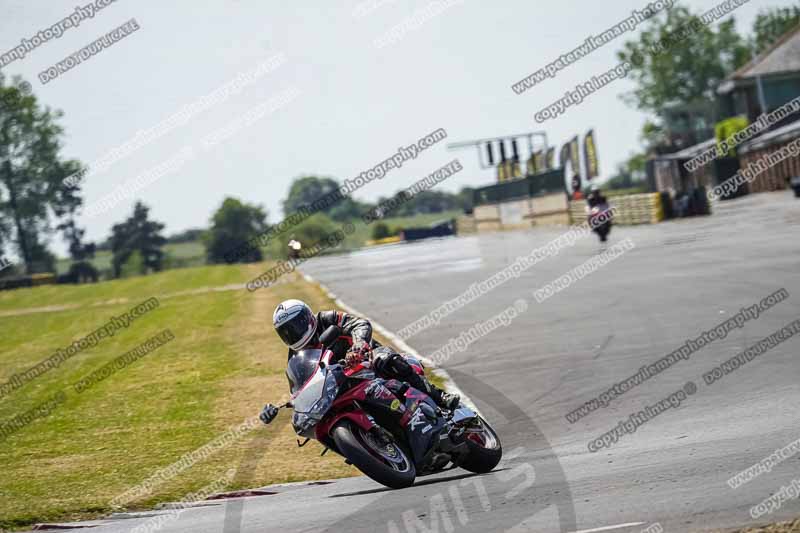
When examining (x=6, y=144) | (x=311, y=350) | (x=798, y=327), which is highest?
(x=6, y=144)

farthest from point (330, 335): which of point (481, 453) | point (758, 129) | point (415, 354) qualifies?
point (758, 129)

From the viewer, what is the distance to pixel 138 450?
12.8 metres

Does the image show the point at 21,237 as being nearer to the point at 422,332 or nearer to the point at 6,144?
the point at 6,144

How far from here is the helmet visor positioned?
8781 mm

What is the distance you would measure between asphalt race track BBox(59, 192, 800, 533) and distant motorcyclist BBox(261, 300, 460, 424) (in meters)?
0.83

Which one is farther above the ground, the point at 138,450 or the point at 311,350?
the point at 311,350

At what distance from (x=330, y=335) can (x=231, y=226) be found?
104308mm

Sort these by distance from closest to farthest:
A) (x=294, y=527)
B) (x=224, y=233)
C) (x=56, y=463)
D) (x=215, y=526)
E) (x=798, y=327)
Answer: (x=294, y=527), (x=215, y=526), (x=56, y=463), (x=798, y=327), (x=224, y=233)

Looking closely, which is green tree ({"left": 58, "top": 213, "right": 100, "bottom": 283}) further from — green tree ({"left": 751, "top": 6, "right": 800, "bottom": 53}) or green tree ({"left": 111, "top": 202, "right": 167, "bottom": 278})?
green tree ({"left": 751, "top": 6, "right": 800, "bottom": 53})

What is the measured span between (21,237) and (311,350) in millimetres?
85004

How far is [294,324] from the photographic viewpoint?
8.78 m

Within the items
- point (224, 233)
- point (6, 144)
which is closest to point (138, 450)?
point (6, 144)

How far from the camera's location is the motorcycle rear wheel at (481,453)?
9039 millimetres

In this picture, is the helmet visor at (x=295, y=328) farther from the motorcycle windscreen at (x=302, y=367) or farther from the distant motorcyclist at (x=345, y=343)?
the motorcycle windscreen at (x=302, y=367)
